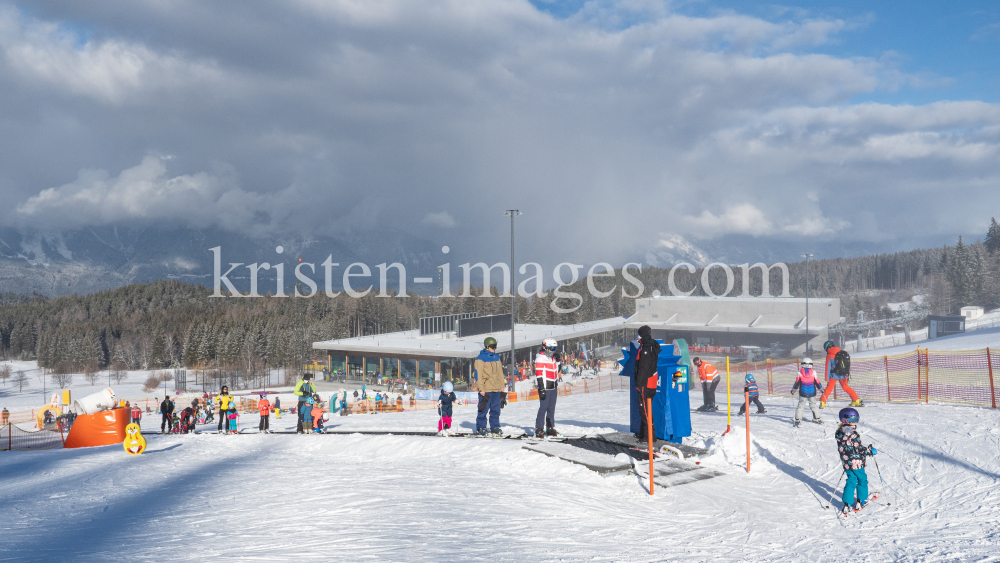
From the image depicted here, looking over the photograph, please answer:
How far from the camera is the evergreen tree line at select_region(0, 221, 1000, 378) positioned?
83.9 m

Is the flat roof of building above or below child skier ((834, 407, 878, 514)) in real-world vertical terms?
above

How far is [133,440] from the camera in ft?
41.9

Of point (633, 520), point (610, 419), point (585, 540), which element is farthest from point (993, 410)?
point (585, 540)

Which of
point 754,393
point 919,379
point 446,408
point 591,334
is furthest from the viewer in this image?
point 591,334

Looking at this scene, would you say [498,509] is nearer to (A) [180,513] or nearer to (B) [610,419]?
(A) [180,513]

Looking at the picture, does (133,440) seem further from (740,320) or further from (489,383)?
(740,320)

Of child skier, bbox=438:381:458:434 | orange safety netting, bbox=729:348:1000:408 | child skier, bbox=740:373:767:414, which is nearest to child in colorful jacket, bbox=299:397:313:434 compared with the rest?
child skier, bbox=438:381:458:434

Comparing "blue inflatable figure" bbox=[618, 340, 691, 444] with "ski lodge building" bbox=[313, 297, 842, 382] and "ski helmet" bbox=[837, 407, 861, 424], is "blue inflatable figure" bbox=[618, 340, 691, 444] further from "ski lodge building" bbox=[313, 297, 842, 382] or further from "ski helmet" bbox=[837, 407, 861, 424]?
"ski lodge building" bbox=[313, 297, 842, 382]

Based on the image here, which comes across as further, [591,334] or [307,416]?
[591,334]

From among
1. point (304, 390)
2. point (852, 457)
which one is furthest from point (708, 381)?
point (304, 390)

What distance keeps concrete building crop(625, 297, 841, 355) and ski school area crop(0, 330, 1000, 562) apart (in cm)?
5980

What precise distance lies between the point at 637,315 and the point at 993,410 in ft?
222

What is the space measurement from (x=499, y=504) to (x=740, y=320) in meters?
73.3

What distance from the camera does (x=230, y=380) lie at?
66.1 m
